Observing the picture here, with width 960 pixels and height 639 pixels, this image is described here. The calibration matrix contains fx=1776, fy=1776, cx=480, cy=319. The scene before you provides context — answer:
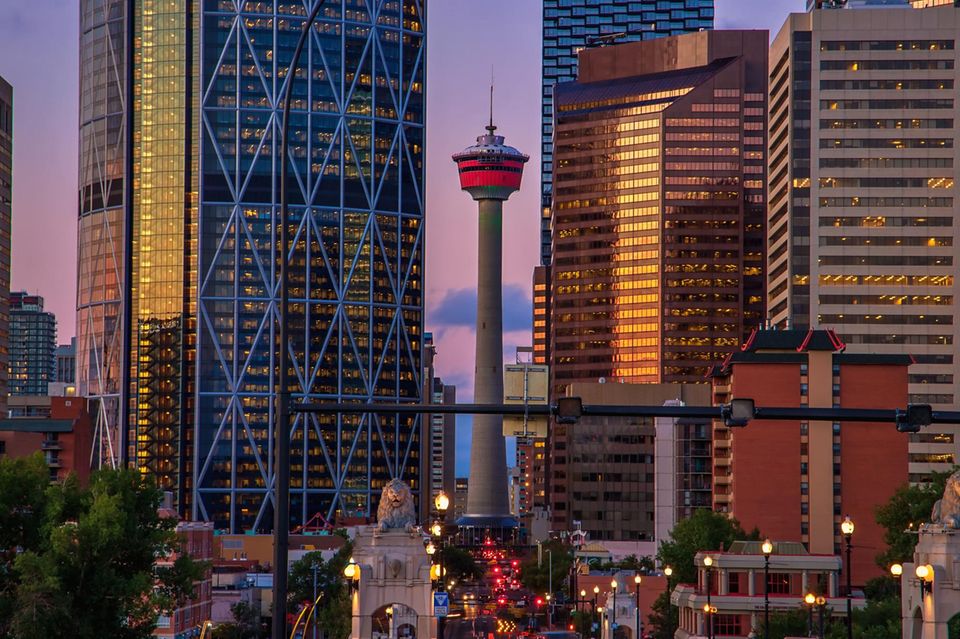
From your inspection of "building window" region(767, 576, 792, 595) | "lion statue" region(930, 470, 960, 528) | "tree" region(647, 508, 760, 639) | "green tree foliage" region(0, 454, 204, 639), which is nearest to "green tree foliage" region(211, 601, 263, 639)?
"tree" region(647, 508, 760, 639)

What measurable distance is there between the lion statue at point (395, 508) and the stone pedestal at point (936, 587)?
23.6m

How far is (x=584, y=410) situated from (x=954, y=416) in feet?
30.1

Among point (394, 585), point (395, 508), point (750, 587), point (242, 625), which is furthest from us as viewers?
point (242, 625)

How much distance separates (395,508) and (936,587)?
89.4ft

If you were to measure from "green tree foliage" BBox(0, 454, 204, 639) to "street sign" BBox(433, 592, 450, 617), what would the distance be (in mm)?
12383

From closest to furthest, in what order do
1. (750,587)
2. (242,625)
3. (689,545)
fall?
1. (750,587)
2. (689,545)
3. (242,625)

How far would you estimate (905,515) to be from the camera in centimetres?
15700

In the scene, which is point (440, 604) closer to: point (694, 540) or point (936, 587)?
point (936, 587)

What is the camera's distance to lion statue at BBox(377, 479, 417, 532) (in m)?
82.8

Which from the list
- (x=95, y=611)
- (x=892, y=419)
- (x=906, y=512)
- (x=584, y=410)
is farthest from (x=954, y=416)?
(x=906, y=512)

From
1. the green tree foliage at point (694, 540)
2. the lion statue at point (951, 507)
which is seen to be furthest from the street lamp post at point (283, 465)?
the green tree foliage at point (694, 540)

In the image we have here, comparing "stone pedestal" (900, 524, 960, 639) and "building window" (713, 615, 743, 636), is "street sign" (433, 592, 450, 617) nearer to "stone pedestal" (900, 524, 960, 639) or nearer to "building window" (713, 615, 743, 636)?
"stone pedestal" (900, 524, 960, 639)

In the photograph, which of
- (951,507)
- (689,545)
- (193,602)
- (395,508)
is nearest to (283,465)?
(951,507)

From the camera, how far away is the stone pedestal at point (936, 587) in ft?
213
